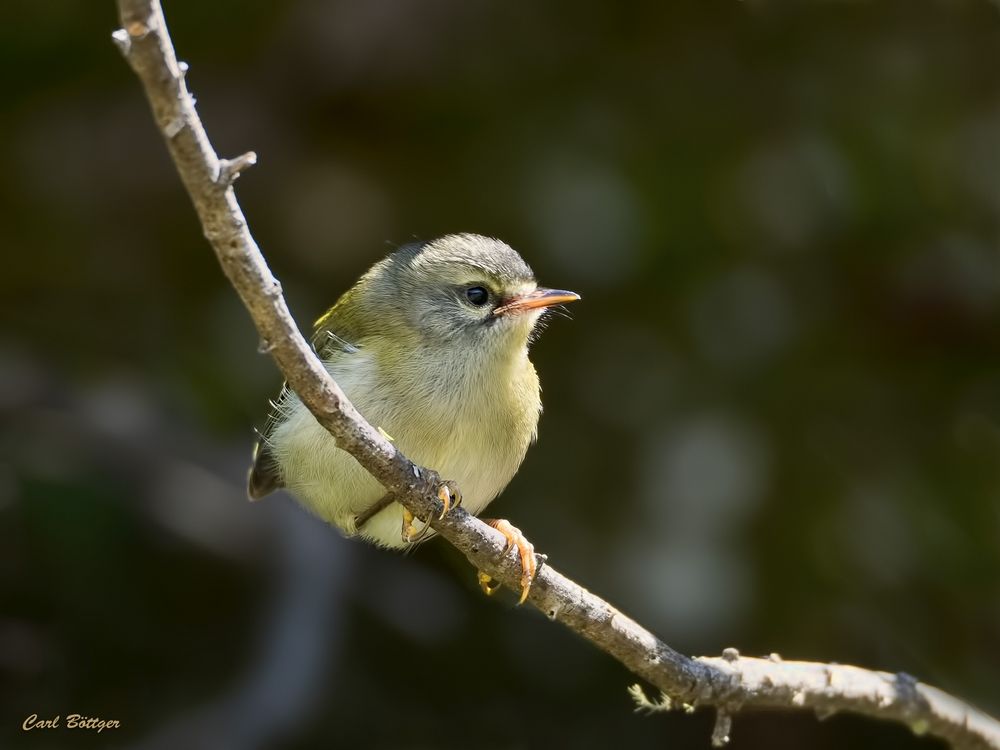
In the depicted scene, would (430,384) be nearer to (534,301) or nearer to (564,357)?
(534,301)

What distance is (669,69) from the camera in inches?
203

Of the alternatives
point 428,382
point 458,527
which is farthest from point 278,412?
point 458,527

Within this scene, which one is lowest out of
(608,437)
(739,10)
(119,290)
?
(119,290)

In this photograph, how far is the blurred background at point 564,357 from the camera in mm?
4707

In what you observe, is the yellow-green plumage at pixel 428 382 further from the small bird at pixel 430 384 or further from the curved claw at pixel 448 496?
the curved claw at pixel 448 496

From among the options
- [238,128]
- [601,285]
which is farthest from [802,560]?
[238,128]

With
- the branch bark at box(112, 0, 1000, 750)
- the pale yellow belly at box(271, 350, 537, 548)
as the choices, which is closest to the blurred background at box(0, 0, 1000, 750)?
the pale yellow belly at box(271, 350, 537, 548)

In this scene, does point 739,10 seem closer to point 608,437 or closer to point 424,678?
point 608,437

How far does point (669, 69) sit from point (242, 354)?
7.53 ft

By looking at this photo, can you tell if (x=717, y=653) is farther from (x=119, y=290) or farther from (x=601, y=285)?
(x=119, y=290)

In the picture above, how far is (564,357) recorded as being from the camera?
5094mm

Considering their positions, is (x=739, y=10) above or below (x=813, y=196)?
above

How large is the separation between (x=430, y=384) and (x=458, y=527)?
73cm

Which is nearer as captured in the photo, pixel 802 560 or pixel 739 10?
pixel 802 560
